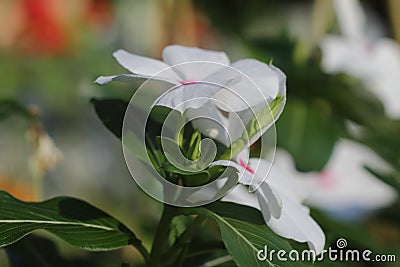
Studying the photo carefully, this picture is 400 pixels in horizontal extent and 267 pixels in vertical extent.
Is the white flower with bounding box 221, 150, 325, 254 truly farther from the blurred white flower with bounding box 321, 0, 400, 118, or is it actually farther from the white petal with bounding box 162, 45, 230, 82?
the blurred white flower with bounding box 321, 0, 400, 118

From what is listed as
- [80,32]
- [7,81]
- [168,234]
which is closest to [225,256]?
[168,234]

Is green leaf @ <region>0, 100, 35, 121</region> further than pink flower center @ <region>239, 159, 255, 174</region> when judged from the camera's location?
Yes

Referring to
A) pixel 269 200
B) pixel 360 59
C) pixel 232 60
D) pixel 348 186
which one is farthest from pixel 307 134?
pixel 232 60

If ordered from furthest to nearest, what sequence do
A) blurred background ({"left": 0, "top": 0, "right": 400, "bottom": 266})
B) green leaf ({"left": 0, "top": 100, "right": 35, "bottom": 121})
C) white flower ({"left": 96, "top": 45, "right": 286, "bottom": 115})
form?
blurred background ({"left": 0, "top": 0, "right": 400, "bottom": 266}) < green leaf ({"left": 0, "top": 100, "right": 35, "bottom": 121}) < white flower ({"left": 96, "top": 45, "right": 286, "bottom": 115})

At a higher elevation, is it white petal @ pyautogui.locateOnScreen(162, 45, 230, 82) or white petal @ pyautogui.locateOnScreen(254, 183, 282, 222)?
white petal @ pyautogui.locateOnScreen(162, 45, 230, 82)

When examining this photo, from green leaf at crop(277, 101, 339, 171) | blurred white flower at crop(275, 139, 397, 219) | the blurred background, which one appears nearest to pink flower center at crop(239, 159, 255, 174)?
the blurred background

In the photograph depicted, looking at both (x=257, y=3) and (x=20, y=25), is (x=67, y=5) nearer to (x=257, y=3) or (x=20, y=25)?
(x=20, y=25)

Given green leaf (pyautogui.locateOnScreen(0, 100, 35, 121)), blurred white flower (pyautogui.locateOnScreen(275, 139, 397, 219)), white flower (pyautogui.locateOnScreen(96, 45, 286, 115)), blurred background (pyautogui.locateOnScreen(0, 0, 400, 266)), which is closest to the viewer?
white flower (pyautogui.locateOnScreen(96, 45, 286, 115))

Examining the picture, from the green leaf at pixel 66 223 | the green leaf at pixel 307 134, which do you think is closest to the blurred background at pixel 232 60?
the green leaf at pixel 307 134
